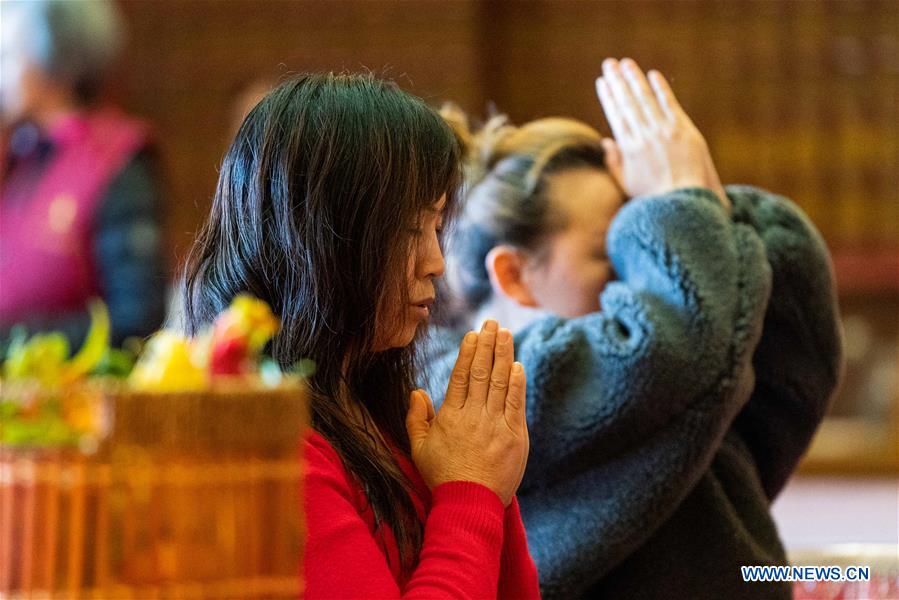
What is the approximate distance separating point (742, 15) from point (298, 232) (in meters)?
2.89

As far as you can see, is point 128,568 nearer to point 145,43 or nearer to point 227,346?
point 227,346

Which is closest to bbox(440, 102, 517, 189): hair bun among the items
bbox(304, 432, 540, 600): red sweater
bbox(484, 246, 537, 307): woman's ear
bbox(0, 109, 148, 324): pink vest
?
bbox(484, 246, 537, 307): woman's ear

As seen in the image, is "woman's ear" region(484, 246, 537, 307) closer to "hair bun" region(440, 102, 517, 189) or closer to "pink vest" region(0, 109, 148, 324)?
"hair bun" region(440, 102, 517, 189)

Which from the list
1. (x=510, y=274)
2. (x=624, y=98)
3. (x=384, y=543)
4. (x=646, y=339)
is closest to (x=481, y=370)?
(x=384, y=543)

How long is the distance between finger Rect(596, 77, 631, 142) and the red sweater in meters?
0.57

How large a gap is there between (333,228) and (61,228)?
41.5 inches

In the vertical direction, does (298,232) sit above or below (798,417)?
above

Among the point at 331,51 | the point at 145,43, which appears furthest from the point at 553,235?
the point at 145,43

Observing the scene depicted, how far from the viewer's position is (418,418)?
2.98 ft

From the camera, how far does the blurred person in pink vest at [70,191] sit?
178 cm

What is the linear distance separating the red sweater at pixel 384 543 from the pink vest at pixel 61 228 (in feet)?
3.49

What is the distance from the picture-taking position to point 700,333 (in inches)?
43.6

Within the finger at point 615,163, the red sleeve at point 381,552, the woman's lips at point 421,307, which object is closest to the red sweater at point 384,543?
the red sleeve at point 381,552

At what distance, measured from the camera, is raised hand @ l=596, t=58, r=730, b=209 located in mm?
1248
